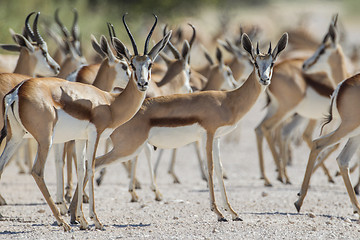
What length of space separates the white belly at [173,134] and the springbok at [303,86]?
11.9ft

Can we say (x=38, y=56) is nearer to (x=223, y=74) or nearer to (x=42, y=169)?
(x=223, y=74)

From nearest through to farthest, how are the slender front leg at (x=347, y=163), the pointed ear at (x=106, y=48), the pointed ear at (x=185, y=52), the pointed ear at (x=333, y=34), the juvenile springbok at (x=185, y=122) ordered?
the juvenile springbok at (x=185, y=122) < the slender front leg at (x=347, y=163) < the pointed ear at (x=106, y=48) < the pointed ear at (x=185, y=52) < the pointed ear at (x=333, y=34)

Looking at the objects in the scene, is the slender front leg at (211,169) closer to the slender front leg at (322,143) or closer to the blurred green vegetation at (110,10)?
the slender front leg at (322,143)

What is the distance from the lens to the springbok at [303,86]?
35.8 ft

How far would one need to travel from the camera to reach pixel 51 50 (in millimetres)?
17781

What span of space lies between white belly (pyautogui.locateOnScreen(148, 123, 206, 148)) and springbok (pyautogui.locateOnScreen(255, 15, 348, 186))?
11.9 feet

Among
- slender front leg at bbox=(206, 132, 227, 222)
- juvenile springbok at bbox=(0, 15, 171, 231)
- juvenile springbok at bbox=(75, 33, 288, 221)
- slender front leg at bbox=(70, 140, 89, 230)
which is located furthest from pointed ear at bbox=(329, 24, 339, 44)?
slender front leg at bbox=(70, 140, 89, 230)

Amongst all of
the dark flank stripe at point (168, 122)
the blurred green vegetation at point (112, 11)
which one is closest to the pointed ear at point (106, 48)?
the dark flank stripe at point (168, 122)

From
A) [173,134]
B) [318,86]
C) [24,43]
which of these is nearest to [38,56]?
[24,43]

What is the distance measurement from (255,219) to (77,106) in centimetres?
231

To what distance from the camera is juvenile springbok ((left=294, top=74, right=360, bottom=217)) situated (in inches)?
312

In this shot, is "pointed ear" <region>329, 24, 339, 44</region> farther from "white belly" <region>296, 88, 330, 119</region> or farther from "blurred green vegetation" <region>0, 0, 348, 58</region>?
"blurred green vegetation" <region>0, 0, 348, 58</region>

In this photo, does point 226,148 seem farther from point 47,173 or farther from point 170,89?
point 170,89

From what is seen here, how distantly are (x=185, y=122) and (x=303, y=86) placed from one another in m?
4.08
